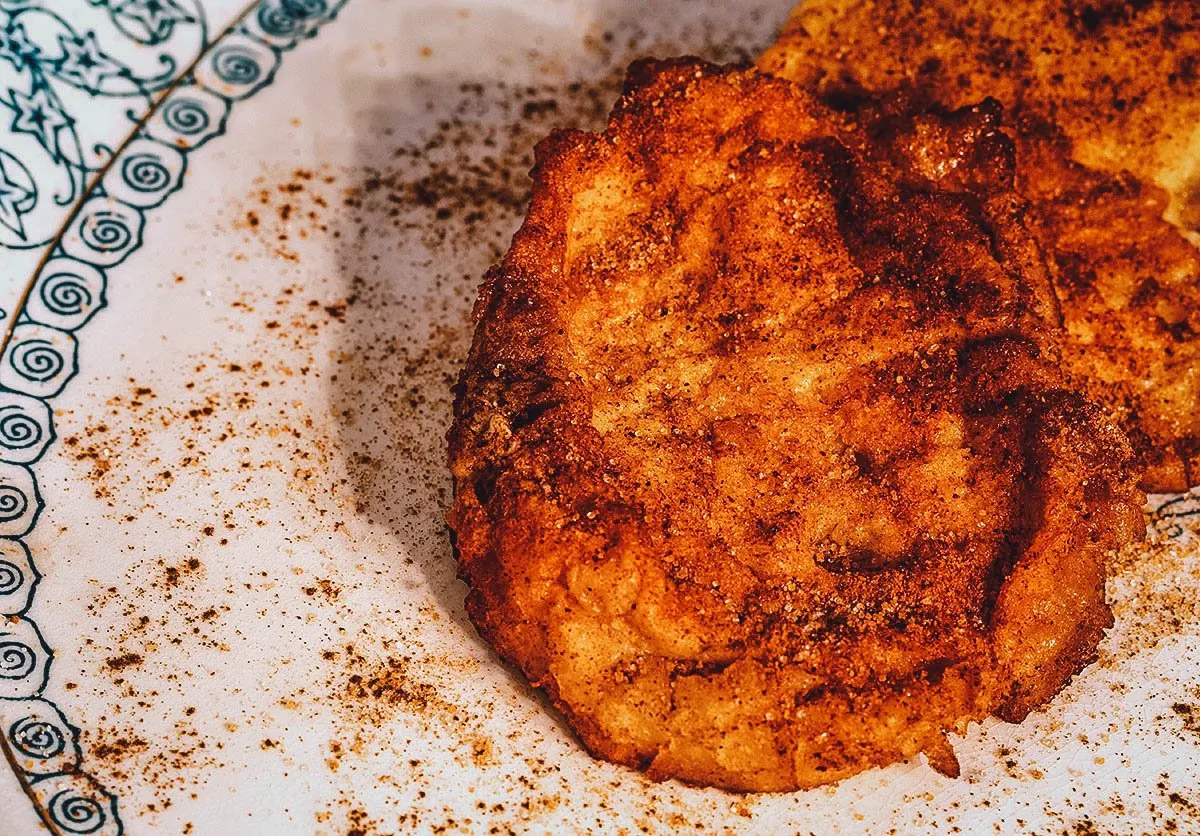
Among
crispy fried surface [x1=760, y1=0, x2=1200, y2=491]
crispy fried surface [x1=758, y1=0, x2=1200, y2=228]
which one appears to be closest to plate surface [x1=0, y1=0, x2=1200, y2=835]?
crispy fried surface [x1=760, y1=0, x2=1200, y2=491]

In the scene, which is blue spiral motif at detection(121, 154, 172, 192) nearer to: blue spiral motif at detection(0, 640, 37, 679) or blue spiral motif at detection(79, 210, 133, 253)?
blue spiral motif at detection(79, 210, 133, 253)

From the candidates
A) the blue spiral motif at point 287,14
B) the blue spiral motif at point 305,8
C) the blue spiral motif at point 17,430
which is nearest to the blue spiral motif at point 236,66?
the blue spiral motif at point 287,14

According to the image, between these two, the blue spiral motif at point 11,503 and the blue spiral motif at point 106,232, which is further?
the blue spiral motif at point 106,232

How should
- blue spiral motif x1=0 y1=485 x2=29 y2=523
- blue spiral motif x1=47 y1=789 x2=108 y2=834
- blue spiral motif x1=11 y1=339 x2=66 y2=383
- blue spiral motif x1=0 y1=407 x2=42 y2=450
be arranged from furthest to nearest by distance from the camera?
1. blue spiral motif x1=11 y1=339 x2=66 y2=383
2. blue spiral motif x1=0 y1=407 x2=42 y2=450
3. blue spiral motif x1=0 y1=485 x2=29 y2=523
4. blue spiral motif x1=47 y1=789 x2=108 y2=834

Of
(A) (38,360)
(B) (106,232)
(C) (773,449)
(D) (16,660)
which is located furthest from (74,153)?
(C) (773,449)

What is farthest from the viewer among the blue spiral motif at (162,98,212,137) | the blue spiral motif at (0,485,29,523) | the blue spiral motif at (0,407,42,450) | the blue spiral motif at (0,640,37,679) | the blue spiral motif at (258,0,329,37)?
the blue spiral motif at (258,0,329,37)

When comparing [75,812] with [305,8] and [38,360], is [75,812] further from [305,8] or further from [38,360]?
[305,8]

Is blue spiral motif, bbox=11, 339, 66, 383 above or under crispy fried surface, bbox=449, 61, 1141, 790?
under

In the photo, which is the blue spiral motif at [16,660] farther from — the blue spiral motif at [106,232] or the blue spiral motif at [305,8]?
the blue spiral motif at [305,8]
